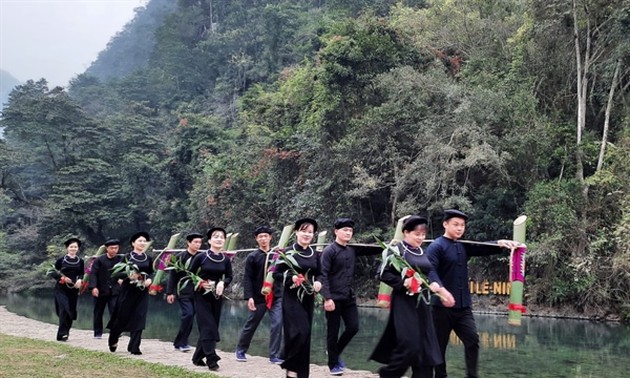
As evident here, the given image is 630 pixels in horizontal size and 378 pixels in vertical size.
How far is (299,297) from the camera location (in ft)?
22.9

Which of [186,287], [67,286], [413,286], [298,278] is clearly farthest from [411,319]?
[67,286]

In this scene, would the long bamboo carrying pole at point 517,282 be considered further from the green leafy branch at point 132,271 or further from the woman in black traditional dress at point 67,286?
the woman in black traditional dress at point 67,286

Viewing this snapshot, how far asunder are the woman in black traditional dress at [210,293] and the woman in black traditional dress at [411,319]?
106 inches

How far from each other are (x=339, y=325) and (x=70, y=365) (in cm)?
329

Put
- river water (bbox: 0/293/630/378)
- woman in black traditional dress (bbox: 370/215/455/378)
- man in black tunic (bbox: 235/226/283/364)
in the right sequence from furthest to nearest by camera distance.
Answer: river water (bbox: 0/293/630/378) < man in black tunic (bbox: 235/226/283/364) < woman in black traditional dress (bbox: 370/215/455/378)

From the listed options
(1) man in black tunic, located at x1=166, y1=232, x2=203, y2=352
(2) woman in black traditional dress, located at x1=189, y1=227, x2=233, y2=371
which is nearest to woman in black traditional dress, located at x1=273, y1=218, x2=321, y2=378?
(2) woman in black traditional dress, located at x1=189, y1=227, x2=233, y2=371

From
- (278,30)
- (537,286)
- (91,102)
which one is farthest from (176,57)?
(537,286)

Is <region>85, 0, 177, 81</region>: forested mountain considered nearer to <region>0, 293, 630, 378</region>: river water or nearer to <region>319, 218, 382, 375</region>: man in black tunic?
<region>0, 293, 630, 378</region>: river water

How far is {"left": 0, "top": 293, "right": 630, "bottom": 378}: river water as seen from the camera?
9992 millimetres

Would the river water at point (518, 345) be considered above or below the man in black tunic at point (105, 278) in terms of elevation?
below

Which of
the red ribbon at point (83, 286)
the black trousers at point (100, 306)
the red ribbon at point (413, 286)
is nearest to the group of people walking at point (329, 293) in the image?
the red ribbon at point (413, 286)

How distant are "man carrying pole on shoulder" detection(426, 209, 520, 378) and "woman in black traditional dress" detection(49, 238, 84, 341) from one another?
298 inches

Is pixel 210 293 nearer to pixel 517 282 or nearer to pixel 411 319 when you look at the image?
pixel 411 319

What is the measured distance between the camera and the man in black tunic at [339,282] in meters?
7.39
